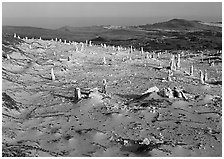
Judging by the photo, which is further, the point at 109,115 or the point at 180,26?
the point at 180,26

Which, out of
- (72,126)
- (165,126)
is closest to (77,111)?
(72,126)

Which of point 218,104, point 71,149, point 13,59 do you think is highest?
point 13,59

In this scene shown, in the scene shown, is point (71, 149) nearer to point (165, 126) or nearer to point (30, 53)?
point (165, 126)

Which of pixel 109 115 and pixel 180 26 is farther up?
pixel 180 26

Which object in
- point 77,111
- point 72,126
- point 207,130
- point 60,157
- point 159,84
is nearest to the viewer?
point 60,157

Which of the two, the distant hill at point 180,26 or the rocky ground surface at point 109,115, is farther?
the distant hill at point 180,26

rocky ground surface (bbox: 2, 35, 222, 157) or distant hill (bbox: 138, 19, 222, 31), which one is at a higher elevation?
distant hill (bbox: 138, 19, 222, 31)

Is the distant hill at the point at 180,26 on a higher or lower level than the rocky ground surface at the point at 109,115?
higher

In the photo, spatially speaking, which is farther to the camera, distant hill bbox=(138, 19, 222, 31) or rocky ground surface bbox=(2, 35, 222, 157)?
distant hill bbox=(138, 19, 222, 31)
